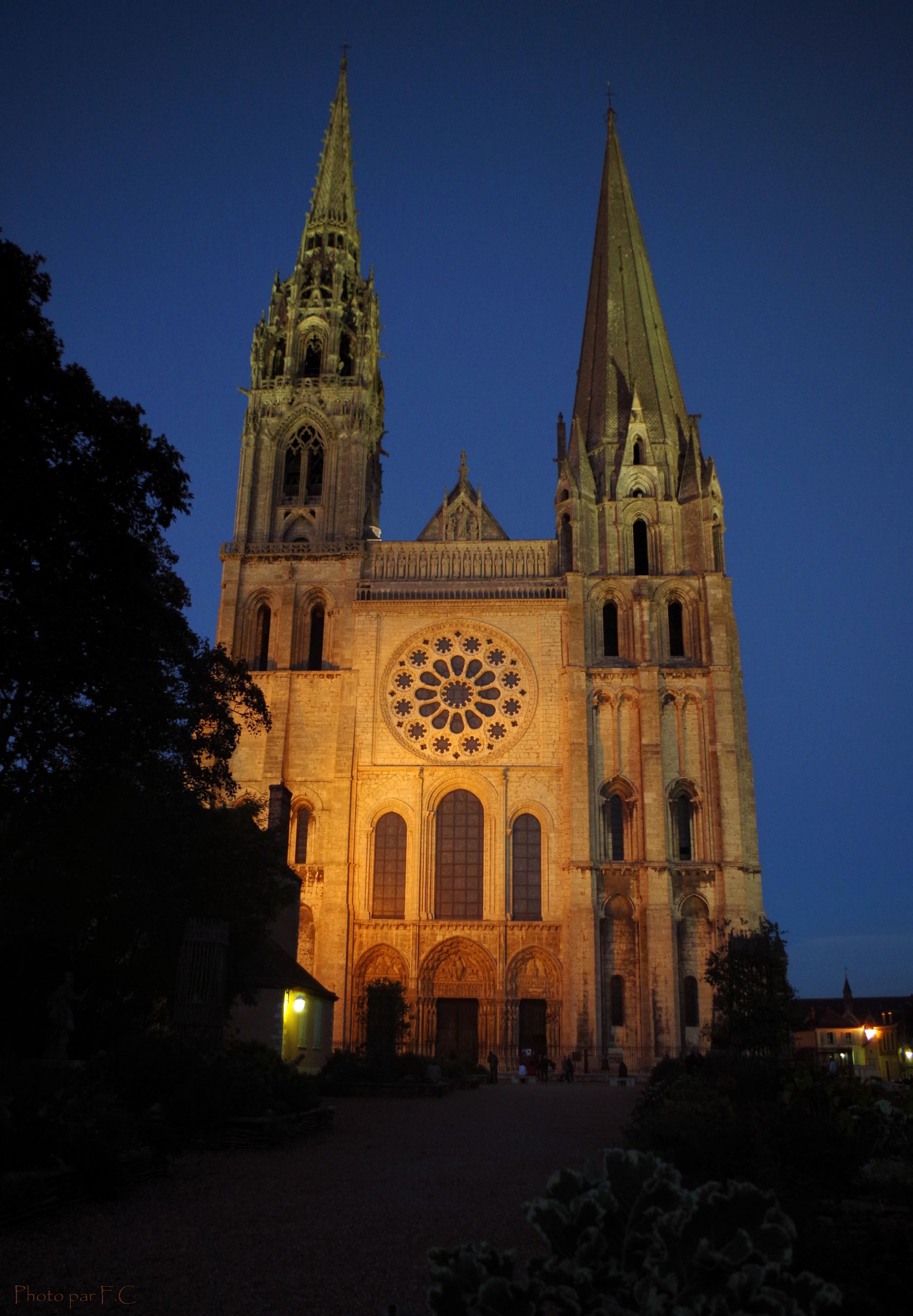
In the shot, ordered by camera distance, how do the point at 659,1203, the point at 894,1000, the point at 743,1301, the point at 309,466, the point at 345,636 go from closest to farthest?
the point at 743,1301
the point at 659,1203
the point at 345,636
the point at 309,466
the point at 894,1000

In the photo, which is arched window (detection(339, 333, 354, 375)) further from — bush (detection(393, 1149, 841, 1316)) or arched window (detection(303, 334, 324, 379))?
bush (detection(393, 1149, 841, 1316))

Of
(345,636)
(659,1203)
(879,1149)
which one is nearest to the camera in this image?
(659,1203)

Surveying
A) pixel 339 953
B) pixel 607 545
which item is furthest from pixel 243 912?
pixel 607 545

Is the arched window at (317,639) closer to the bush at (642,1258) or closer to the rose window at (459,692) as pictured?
the rose window at (459,692)

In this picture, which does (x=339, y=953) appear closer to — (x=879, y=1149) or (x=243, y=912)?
(x=243, y=912)

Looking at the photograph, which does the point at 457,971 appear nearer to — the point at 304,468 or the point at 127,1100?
the point at 304,468

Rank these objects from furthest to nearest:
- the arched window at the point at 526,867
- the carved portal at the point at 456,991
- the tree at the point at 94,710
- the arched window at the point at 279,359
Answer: the arched window at the point at 279,359 → the arched window at the point at 526,867 → the carved portal at the point at 456,991 → the tree at the point at 94,710

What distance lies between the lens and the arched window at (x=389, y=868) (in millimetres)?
35094

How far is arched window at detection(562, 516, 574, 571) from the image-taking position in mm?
39062

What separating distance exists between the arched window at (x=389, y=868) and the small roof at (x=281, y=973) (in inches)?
248

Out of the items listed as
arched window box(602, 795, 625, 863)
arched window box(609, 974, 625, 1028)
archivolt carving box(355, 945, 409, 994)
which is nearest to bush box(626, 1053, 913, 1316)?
arched window box(609, 974, 625, 1028)

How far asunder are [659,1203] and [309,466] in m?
40.2

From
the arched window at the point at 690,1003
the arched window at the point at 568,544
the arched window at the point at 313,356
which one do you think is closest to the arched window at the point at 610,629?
the arched window at the point at 568,544

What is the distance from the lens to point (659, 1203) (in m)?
3.63
